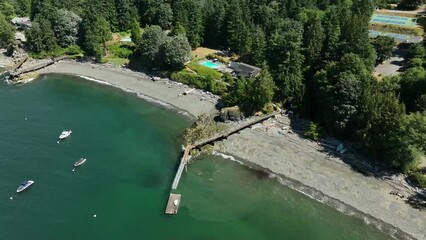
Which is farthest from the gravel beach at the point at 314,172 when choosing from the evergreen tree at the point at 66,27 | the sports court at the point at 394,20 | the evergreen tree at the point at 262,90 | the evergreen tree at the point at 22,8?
the evergreen tree at the point at 22,8

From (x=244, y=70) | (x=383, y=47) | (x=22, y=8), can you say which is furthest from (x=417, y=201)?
(x=22, y=8)

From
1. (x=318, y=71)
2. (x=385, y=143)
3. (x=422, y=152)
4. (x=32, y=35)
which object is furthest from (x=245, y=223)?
(x=32, y=35)

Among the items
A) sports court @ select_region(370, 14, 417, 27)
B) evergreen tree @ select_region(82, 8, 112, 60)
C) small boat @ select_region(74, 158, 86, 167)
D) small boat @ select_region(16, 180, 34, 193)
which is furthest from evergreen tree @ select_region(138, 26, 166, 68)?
sports court @ select_region(370, 14, 417, 27)

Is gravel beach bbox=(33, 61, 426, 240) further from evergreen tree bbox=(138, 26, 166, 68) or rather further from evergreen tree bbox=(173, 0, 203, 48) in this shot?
evergreen tree bbox=(173, 0, 203, 48)

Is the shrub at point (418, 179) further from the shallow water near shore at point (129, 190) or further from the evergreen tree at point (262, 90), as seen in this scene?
the evergreen tree at point (262, 90)

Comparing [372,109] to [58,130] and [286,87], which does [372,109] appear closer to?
[286,87]

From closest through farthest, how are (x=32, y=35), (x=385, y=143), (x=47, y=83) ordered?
(x=385, y=143), (x=47, y=83), (x=32, y=35)
